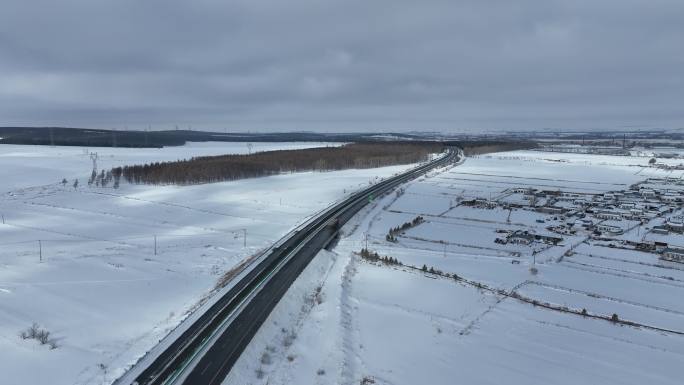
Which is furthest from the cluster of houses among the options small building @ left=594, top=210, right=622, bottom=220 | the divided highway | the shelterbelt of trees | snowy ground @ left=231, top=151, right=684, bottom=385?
the shelterbelt of trees

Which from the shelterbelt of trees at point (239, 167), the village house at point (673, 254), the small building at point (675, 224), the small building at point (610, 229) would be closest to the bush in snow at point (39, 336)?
the village house at point (673, 254)

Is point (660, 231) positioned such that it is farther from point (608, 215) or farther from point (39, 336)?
point (39, 336)

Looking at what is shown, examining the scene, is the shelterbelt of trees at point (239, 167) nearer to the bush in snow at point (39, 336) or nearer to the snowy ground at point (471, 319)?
the snowy ground at point (471, 319)

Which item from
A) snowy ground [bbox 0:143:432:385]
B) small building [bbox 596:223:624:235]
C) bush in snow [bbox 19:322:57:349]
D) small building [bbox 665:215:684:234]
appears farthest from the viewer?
small building [bbox 665:215:684:234]

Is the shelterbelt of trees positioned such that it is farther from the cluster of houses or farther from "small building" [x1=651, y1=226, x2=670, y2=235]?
"small building" [x1=651, y1=226, x2=670, y2=235]

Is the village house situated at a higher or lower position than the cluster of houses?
lower

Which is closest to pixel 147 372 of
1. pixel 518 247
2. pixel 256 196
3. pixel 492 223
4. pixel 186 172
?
pixel 518 247

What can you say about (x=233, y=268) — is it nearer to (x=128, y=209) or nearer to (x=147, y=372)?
(x=147, y=372)
